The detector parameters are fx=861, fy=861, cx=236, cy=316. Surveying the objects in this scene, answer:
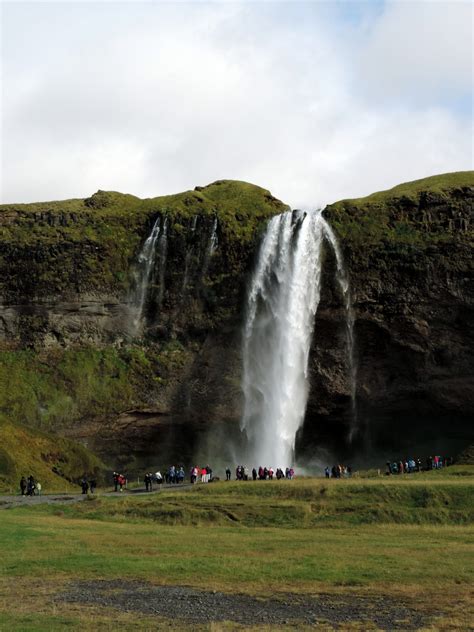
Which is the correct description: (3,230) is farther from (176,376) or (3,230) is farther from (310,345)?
(310,345)

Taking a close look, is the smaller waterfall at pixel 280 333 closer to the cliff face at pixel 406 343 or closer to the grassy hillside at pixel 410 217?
the cliff face at pixel 406 343

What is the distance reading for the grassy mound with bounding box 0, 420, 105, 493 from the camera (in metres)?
61.1

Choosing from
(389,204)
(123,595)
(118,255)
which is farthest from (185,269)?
(123,595)

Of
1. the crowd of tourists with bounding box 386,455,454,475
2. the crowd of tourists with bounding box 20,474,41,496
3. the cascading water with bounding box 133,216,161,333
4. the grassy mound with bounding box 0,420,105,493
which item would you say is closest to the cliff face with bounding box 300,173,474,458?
the crowd of tourists with bounding box 386,455,454,475

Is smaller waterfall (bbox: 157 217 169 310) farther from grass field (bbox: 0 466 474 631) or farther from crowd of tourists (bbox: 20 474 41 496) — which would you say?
grass field (bbox: 0 466 474 631)

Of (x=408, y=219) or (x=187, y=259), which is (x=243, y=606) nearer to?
(x=408, y=219)

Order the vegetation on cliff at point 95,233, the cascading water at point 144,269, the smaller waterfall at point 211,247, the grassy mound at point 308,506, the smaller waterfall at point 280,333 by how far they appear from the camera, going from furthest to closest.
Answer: the vegetation on cliff at point 95,233 < the cascading water at point 144,269 < the smaller waterfall at point 211,247 < the smaller waterfall at point 280,333 < the grassy mound at point 308,506

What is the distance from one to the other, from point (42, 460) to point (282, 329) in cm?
2522

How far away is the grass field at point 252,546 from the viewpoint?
71.3 ft

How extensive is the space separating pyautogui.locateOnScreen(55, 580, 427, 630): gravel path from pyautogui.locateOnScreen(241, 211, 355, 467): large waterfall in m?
50.3

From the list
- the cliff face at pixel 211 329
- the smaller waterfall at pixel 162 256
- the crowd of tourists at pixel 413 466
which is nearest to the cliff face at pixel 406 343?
the cliff face at pixel 211 329

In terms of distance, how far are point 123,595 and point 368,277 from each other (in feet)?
195

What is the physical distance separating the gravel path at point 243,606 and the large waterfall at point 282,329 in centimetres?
5029

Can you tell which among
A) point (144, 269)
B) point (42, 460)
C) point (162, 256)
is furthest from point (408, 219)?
point (42, 460)
